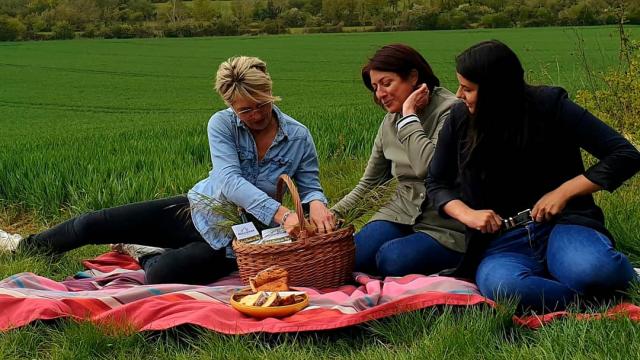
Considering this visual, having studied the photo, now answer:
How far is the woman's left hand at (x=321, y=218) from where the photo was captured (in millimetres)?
4152

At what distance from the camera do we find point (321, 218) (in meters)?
4.19

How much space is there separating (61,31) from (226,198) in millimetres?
44894

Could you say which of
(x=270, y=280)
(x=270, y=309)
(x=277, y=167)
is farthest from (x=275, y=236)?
(x=270, y=309)

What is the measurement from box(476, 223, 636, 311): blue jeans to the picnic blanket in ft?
0.39

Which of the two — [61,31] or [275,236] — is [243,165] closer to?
[275,236]

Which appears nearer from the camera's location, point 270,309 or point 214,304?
point 270,309

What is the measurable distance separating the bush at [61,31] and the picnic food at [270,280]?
45.5 metres

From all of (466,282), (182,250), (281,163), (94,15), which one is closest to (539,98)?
(466,282)

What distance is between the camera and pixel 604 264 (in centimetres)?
349

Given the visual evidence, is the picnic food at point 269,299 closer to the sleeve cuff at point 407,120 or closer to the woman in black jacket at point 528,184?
the woman in black jacket at point 528,184

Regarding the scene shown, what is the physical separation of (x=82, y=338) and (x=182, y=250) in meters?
1.07

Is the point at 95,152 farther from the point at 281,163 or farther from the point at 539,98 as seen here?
the point at 539,98

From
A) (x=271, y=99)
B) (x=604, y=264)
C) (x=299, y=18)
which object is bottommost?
(x=299, y=18)

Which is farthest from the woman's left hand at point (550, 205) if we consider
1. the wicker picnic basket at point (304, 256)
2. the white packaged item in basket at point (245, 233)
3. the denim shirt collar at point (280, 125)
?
the denim shirt collar at point (280, 125)
